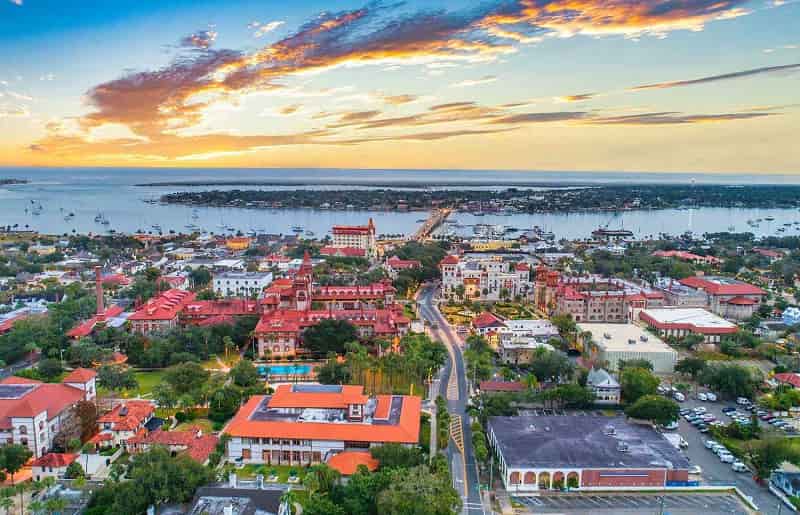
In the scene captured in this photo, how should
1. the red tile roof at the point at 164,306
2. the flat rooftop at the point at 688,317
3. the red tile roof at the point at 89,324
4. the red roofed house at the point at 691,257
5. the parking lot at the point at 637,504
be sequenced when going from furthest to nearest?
the red roofed house at the point at 691,257 < the flat rooftop at the point at 688,317 < the red tile roof at the point at 164,306 < the red tile roof at the point at 89,324 < the parking lot at the point at 637,504

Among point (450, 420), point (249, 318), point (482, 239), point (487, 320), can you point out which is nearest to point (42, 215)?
point (482, 239)

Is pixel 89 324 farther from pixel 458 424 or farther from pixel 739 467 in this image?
pixel 739 467

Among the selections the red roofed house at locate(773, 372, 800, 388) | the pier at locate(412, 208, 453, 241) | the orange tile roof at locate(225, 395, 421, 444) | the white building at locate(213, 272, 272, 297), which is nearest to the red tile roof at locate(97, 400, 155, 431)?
the orange tile roof at locate(225, 395, 421, 444)

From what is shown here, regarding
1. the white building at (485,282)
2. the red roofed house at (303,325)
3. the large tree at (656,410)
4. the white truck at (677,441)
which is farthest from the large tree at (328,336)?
the white truck at (677,441)

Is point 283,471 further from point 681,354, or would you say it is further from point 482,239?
point 482,239

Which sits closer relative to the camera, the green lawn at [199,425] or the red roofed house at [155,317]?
the green lawn at [199,425]

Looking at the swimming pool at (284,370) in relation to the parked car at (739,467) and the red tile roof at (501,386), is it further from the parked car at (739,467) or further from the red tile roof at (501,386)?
the parked car at (739,467)

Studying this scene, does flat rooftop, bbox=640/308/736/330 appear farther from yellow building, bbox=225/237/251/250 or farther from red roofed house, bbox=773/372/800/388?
yellow building, bbox=225/237/251/250
